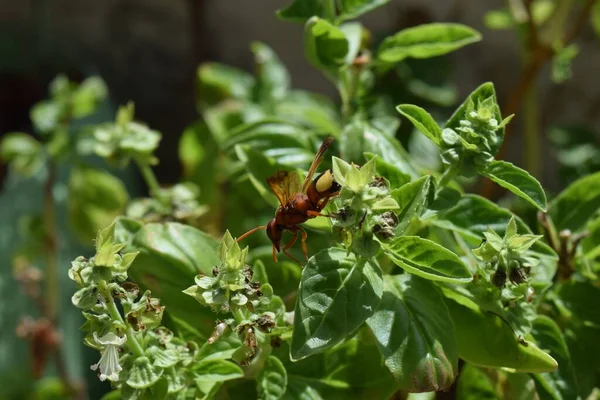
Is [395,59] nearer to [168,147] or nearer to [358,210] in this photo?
[358,210]

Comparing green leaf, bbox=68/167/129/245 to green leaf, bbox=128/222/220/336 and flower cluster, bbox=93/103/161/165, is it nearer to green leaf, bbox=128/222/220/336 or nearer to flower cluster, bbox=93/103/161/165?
flower cluster, bbox=93/103/161/165

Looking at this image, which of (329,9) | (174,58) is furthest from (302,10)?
(174,58)

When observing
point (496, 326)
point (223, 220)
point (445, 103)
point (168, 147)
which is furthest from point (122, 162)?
point (168, 147)

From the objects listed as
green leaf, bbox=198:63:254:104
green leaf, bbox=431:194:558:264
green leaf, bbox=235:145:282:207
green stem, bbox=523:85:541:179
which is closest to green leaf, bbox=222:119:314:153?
green leaf, bbox=235:145:282:207

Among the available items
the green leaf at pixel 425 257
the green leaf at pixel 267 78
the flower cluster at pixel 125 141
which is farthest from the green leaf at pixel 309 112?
the green leaf at pixel 425 257

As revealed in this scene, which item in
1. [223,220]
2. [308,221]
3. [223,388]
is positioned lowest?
[223,220]

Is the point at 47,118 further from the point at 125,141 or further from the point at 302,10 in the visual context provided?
the point at 302,10
